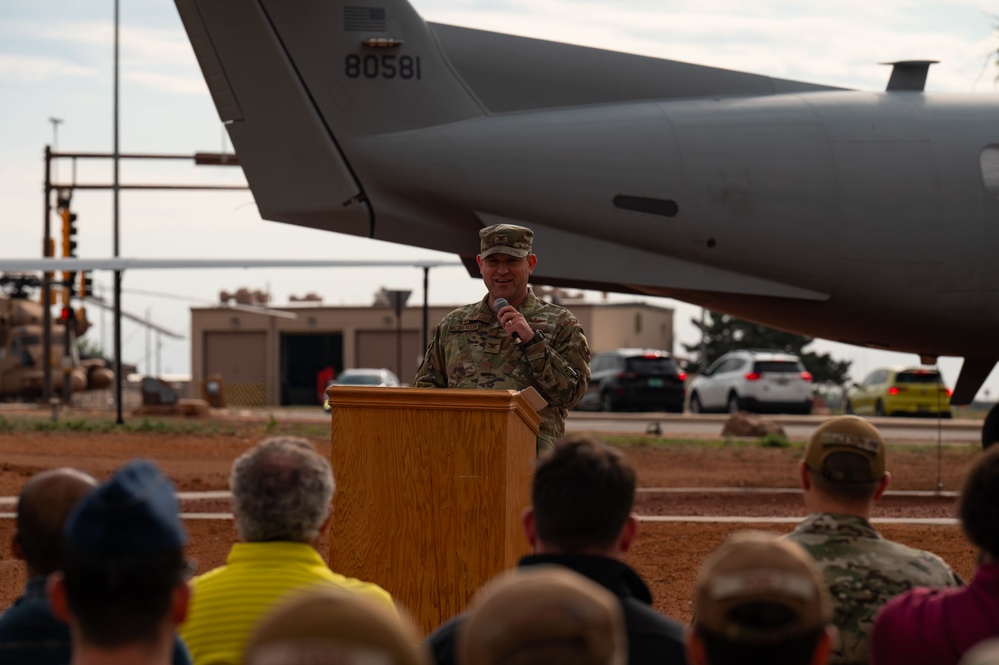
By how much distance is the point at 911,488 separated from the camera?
14859mm

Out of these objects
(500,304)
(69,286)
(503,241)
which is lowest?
(500,304)

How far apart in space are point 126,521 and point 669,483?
13.5m

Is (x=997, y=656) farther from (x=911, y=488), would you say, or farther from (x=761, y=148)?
(x=911, y=488)

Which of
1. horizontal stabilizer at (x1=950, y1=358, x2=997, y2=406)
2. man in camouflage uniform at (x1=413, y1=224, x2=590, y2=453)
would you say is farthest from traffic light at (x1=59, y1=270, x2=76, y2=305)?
man in camouflage uniform at (x1=413, y1=224, x2=590, y2=453)

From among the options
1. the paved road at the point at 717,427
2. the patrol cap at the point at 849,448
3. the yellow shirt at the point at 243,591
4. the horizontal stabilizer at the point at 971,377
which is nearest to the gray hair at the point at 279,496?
the yellow shirt at the point at 243,591

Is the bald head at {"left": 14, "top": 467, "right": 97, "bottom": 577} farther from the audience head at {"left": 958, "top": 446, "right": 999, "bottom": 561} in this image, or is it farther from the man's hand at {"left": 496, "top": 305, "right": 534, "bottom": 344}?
the man's hand at {"left": 496, "top": 305, "right": 534, "bottom": 344}

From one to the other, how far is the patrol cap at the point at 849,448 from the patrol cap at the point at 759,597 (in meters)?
1.54

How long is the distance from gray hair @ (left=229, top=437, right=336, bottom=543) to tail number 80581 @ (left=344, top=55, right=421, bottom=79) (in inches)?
324

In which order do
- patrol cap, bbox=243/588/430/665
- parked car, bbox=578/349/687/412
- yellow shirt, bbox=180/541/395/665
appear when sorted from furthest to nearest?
parked car, bbox=578/349/687/412 → yellow shirt, bbox=180/541/395/665 → patrol cap, bbox=243/588/430/665

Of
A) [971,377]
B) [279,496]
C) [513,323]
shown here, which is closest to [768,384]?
[971,377]

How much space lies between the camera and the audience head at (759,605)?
2.07 m

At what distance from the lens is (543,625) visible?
173cm

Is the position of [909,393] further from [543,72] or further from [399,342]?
[543,72]

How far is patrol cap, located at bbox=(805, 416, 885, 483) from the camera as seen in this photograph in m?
3.61
